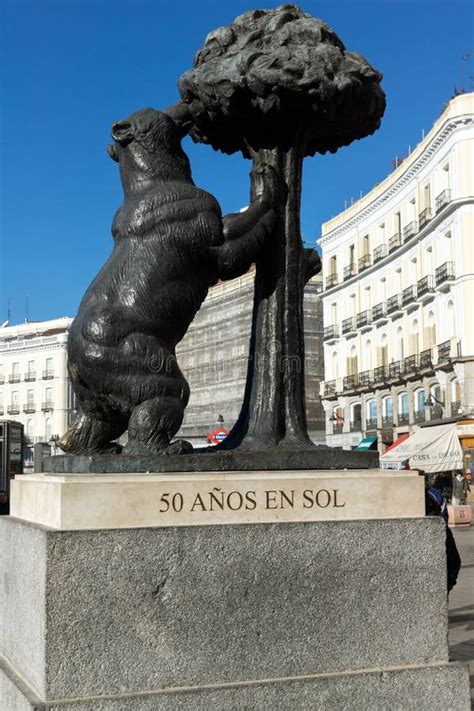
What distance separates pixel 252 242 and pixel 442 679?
2.36 meters

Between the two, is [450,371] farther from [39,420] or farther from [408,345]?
[39,420]

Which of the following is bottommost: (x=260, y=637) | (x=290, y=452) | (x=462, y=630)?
(x=462, y=630)

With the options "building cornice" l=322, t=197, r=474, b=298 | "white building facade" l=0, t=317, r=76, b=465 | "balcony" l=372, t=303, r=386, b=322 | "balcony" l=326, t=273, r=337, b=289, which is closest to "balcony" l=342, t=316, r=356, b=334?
"building cornice" l=322, t=197, r=474, b=298

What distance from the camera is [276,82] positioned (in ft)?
15.8

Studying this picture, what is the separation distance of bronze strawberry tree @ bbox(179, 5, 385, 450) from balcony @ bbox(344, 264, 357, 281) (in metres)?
45.6

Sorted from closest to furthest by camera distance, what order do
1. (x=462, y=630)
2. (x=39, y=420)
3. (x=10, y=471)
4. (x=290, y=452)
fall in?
(x=290, y=452)
(x=462, y=630)
(x=10, y=471)
(x=39, y=420)

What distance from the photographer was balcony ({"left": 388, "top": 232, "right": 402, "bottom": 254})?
45591 millimetres

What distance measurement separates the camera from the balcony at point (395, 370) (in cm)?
4431

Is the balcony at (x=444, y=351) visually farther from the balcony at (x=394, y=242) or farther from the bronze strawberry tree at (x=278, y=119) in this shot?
the bronze strawberry tree at (x=278, y=119)

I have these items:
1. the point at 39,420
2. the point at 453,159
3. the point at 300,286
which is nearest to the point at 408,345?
the point at 453,159

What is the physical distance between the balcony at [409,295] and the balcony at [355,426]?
7.72m

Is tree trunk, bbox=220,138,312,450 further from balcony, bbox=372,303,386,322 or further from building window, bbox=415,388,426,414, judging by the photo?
balcony, bbox=372,303,386,322

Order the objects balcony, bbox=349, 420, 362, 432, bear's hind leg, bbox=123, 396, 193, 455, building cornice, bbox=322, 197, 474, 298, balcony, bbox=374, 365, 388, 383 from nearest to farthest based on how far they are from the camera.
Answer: bear's hind leg, bbox=123, 396, 193, 455
building cornice, bbox=322, 197, 474, 298
balcony, bbox=374, 365, 388, 383
balcony, bbox=349, 420, 362, 432

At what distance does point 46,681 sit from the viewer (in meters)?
3.76
